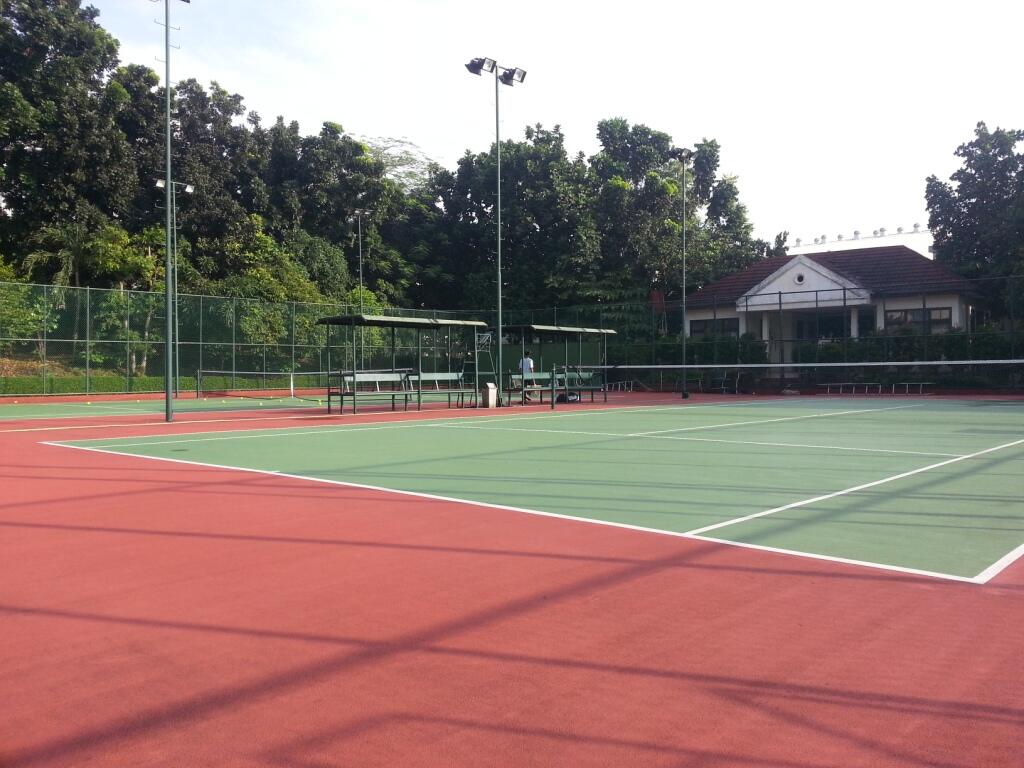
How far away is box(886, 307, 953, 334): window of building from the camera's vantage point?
3297 centimetres

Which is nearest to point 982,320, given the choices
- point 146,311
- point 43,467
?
point 146,311

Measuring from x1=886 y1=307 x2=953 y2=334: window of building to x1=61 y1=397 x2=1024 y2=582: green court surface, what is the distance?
54.2 feet

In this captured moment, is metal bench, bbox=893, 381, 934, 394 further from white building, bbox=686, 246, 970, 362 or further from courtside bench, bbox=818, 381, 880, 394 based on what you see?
white building, bbox=686, 246, 970, 362

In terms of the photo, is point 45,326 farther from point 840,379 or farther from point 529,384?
point 840,379

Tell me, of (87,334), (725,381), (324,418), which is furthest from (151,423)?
(725,381)

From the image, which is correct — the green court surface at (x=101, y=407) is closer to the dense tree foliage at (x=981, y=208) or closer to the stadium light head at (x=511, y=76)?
the stadium light head at (x=511, y=76)

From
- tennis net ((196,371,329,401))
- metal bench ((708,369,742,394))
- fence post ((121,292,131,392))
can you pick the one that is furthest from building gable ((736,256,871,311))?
fence post ((121,292,131,392))

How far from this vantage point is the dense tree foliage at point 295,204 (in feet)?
123

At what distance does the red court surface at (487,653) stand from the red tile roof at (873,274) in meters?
33.4

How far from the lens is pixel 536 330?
80.4 feet

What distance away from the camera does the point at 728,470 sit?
959 cm

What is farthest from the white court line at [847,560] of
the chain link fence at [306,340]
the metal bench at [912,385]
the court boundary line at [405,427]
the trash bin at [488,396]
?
the metal bench at [912,385]

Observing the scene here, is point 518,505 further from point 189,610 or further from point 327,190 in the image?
point 327,190

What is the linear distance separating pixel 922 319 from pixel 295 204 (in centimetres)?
3195
